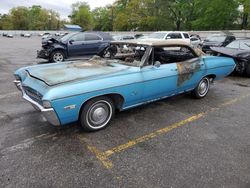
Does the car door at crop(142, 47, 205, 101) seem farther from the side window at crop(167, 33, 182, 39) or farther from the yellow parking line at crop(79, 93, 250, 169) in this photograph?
the side window at crop(167, 33, 182, 39)

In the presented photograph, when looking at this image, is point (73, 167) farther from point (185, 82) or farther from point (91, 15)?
point (91, 15)

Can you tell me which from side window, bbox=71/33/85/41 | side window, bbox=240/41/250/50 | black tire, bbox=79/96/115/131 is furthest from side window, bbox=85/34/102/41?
black tire, bbox=79/96/115/131

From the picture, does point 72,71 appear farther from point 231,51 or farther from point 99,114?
point 231,51

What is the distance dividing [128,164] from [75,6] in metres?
114

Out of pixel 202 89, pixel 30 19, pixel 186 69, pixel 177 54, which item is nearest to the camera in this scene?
pixel 186 69

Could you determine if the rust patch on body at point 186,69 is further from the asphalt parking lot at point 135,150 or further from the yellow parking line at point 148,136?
the yellow parking line at point 148,136

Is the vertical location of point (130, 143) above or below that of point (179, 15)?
below

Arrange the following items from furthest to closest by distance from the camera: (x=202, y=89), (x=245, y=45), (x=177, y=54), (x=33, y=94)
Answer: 1. (x=245, y=45)
2. (x=202, y=89)
3. (x=177, y=54)
4. (x=33, y=94)

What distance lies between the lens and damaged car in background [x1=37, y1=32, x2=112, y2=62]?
1033 centimetres

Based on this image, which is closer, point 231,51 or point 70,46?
point 231,51

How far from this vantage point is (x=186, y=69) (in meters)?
4.88

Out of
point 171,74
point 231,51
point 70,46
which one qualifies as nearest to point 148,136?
point 171,74

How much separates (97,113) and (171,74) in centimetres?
177

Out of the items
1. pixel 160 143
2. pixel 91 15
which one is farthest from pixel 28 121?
pixel 91 15
